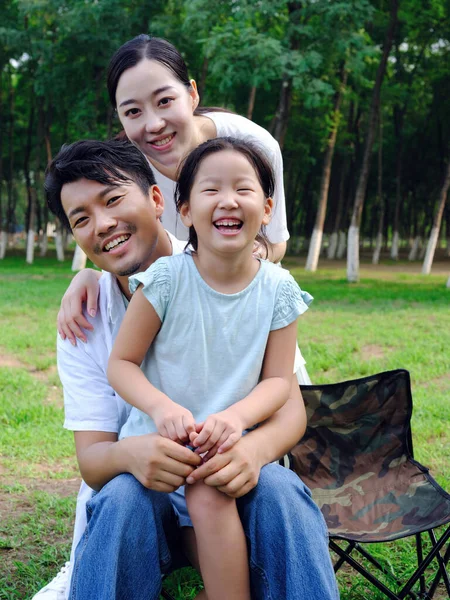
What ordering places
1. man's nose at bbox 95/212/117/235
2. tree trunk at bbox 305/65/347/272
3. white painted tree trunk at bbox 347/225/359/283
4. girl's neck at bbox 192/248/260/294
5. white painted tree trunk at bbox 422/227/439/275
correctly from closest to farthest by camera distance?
girl's neck at bbox 192/248/260/294
man's nose at bbox 95/212/117/235
white painted tree trunk at bbox 347/225/359/283
white painted tree trunk at bbox 422/227/439/275
tree trunk at bbox 305/65/347/272

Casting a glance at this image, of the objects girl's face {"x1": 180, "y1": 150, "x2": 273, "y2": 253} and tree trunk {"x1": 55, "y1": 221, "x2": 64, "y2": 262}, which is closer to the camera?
girl's face {"x1": 180, "y1": 150, "x2": 273, "y2": 253}

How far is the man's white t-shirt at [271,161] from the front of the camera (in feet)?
8.98

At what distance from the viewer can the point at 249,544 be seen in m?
1.77

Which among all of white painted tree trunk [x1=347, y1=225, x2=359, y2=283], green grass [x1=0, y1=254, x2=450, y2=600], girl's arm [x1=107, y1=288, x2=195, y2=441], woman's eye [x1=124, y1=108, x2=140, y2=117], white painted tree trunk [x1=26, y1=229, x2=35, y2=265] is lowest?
white painted tree trunk [x1=26, y1=229, x2=35, y2=265]

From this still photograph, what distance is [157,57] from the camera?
2674 millimetres

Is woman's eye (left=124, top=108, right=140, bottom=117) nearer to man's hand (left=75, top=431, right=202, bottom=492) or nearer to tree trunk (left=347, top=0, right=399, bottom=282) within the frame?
man's hand (left=75, top=431, right=202, bottom=492)

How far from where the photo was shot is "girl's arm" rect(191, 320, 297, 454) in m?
1.71

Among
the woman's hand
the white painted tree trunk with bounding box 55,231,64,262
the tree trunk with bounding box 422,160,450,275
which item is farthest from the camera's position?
the white painted tree trunk with bounding box 55,231,64,262

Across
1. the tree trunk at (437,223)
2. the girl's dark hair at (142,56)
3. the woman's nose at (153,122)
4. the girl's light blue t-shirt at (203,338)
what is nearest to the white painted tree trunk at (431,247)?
the tree trunk at (437,223)

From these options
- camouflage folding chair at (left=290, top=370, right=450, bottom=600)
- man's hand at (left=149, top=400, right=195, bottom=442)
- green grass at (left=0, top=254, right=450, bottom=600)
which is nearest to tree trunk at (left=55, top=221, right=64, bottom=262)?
green grass at (left=0, top=254, right=450, bottom=600)

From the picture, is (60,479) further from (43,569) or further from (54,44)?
(54,44)

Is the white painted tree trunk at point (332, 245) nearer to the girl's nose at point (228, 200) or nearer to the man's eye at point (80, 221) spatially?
the man's eye at point (80, 221)

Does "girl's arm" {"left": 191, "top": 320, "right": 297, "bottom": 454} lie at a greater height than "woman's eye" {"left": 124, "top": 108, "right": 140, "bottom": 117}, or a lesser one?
lesser

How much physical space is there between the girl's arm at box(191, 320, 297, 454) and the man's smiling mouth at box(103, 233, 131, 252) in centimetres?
55
